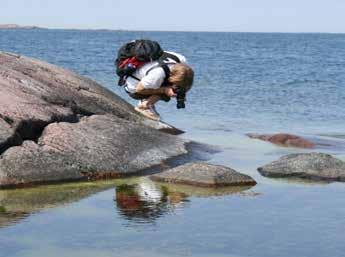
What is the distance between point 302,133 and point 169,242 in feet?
35.4

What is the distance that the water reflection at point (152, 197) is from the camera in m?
8.75

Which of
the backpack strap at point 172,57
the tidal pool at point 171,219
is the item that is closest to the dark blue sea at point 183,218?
the tidal pool at point 171,219

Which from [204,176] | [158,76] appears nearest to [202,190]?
[204,176]

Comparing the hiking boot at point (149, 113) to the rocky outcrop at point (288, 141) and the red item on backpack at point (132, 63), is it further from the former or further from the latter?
the rocky outcrop at point (288, 141)

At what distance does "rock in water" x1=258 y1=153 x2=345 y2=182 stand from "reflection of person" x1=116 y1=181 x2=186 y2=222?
72.6 inches

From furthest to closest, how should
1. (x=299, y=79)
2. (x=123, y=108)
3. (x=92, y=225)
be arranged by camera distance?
1. (x=299, y=79)
2. (x=123, y=108)
3. (x=92, y=225)

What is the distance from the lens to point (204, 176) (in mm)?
10438

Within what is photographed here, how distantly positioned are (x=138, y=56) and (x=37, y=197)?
452cm

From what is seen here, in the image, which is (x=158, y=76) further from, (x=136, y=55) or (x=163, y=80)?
(x=136, y=55)

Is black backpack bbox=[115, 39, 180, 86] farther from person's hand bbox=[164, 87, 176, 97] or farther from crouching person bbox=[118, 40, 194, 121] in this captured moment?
person's hand bbox=[164, 87, 176, 97]

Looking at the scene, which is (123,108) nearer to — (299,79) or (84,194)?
(84,194)

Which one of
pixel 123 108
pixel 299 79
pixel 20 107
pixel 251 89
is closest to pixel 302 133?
pixel 123 108

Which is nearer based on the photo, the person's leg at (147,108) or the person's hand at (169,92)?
the person's hand at (169,92)

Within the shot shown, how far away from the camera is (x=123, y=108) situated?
1392 centimetres
